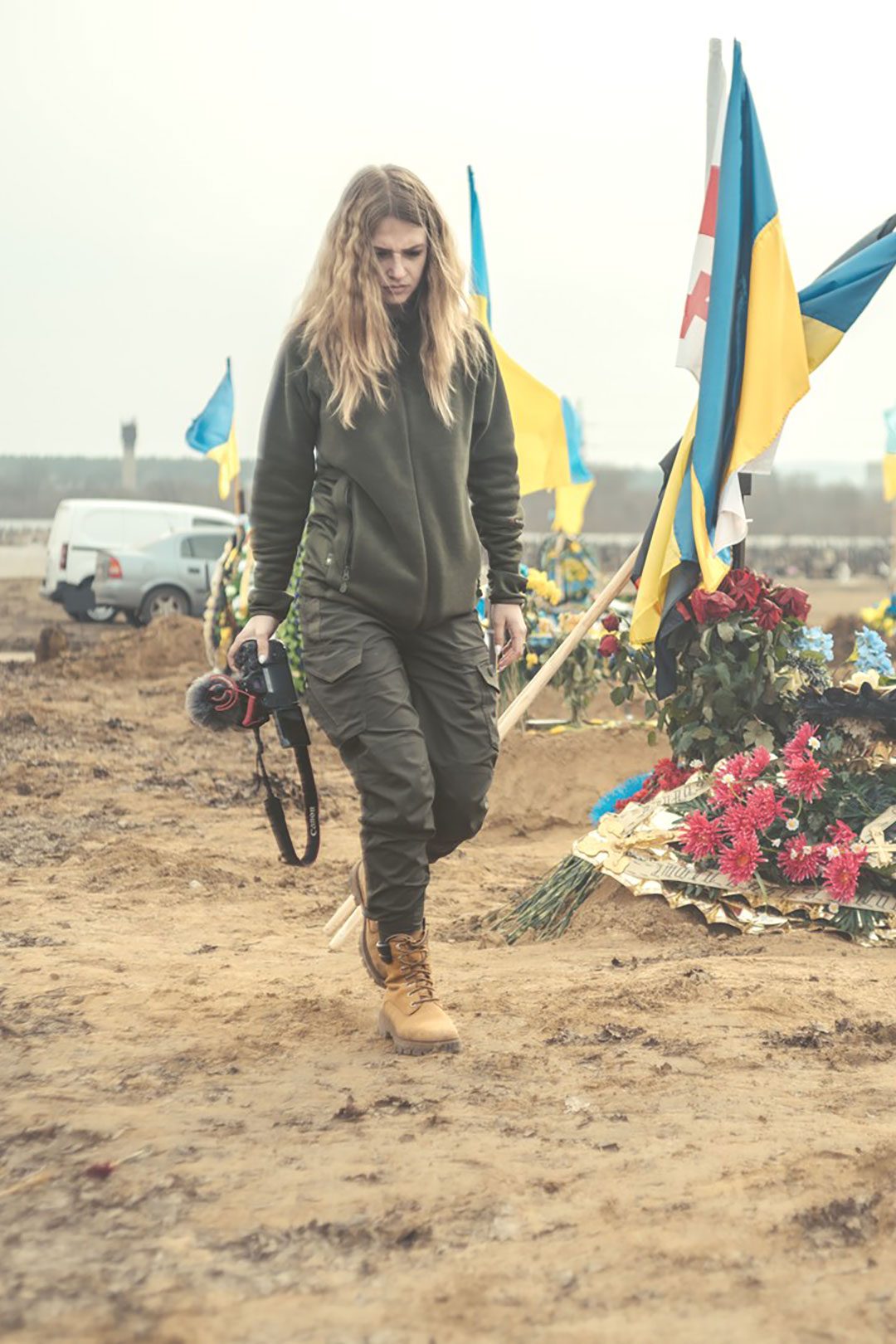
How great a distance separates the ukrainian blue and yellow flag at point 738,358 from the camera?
17.3 feet

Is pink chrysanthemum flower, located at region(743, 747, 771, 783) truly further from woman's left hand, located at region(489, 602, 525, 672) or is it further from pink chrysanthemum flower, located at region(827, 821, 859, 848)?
woman's left hand, located at region(489, 602, 525, 672)

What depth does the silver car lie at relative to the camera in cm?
2127

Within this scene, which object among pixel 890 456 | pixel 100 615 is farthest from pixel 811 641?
pixel 100 615

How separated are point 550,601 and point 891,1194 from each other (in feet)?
29.5

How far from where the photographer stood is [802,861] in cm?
495

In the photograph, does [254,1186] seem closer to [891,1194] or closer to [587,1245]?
[587,1245]

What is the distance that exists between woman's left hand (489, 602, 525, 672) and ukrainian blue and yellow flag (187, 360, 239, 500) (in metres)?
12.6

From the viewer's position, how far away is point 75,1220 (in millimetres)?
2576

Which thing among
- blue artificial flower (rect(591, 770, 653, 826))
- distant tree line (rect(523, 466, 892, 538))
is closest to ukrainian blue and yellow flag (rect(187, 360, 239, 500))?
blue artificial flower (rect(591, 770, 653, 826))

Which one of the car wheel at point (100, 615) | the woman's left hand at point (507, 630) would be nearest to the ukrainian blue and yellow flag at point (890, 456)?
the car wheel at point (100, 615)

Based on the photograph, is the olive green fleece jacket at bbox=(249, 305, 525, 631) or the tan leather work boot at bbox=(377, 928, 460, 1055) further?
the tan leather work boot at bbox=(377, 928, 460, 1055)

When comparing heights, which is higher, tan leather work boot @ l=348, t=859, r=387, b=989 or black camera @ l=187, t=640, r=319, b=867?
black camera @ l=187, t=640, r=319, b=867

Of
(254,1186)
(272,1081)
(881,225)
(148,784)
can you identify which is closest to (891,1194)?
(254,1186)

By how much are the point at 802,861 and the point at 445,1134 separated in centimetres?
227
